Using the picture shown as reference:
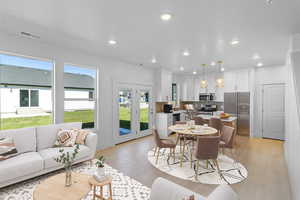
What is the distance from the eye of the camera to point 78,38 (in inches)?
132

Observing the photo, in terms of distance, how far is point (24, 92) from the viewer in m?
3.51

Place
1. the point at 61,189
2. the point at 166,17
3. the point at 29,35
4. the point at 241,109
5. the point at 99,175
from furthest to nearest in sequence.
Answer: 1. the point at 241,109
2. the point at 29,35
3. the point at 166,17
4. the point at 99,175
5. the point at 61,189

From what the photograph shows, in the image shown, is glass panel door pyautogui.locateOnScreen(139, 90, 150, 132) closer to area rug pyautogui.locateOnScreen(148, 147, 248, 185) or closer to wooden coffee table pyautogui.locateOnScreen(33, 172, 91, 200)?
area rug pyautogui.locateOnScreen(148, 147, 248, 185)

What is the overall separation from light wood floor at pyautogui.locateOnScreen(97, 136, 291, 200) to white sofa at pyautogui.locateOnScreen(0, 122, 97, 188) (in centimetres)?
75

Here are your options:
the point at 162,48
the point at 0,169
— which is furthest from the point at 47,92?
the point at 162,48

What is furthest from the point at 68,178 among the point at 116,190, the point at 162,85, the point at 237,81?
the point at 237,81

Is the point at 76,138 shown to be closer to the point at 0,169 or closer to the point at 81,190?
the point at 0,169

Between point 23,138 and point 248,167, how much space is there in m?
4.93

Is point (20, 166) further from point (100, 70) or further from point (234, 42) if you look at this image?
point (234, 42)

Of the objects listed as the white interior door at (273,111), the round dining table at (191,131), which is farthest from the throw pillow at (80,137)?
the white interior door at (273,111)

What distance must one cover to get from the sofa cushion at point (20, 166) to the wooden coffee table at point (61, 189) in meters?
0.95

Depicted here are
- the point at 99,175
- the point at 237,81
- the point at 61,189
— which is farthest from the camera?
the point at 237,81

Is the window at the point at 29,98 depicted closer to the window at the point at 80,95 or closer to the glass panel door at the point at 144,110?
the window at the point at 80,95

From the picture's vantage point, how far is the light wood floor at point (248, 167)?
8.63ft
